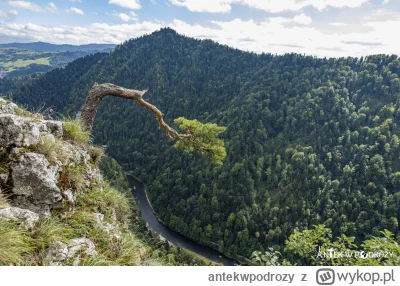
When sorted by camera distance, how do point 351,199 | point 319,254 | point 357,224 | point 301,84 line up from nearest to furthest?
1. point 319,254
2. point 357,224
3. point 351,199
4. point 301,84

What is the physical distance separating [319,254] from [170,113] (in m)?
176

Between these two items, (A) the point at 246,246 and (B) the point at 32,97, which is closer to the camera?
(A) the point at 246,246

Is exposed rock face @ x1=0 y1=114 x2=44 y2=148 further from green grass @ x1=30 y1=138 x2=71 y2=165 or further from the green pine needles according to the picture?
the green pine needles

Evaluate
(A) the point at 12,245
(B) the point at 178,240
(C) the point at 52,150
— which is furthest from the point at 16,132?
(B) the point at 178,240

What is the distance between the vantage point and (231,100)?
183 meters

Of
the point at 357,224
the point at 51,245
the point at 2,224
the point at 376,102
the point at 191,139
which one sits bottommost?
the point at 357,224

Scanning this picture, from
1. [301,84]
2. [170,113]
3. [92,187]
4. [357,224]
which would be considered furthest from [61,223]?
[301,84]

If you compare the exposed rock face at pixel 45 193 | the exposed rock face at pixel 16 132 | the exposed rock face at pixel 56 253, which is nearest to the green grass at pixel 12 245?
the exposed rock face at pixel 45 193

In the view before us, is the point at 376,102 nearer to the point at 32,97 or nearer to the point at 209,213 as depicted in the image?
the point at 209,213

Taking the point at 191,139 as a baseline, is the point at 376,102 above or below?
above

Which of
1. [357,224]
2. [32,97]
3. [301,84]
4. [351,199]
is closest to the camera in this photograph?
[357,224]

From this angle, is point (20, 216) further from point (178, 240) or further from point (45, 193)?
point (178, 240)
